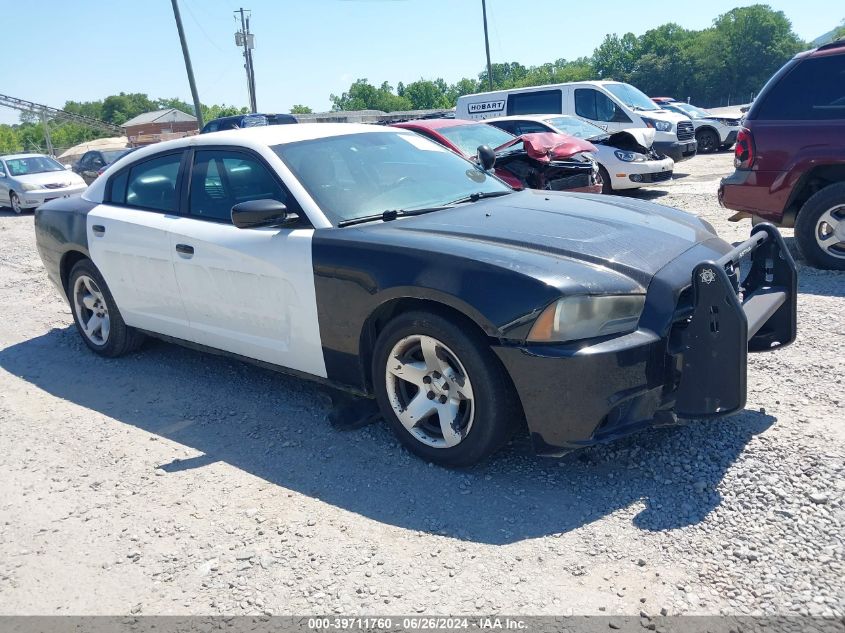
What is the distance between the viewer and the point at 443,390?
138 inches

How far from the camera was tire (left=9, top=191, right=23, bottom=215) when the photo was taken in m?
17.0

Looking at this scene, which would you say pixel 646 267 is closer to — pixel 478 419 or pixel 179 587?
pixel 478 419

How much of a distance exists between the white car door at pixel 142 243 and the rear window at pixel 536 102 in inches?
463

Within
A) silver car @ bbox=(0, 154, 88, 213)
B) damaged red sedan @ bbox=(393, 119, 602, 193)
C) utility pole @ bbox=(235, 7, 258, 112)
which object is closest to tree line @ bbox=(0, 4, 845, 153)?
utility pole @ bbox=(235, 7, 258, 112)

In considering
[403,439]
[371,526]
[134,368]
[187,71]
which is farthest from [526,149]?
[187,71]

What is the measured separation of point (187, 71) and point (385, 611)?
27830 mm

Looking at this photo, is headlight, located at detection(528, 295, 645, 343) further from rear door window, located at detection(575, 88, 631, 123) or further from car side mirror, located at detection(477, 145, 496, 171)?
rear door window, located at detection(575, 88, 631, 123)

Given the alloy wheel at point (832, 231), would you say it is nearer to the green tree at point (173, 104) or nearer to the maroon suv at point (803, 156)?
the maroon suv at point (803, 156)

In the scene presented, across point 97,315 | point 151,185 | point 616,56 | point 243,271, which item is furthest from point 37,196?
point 616,56

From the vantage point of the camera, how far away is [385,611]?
263cm

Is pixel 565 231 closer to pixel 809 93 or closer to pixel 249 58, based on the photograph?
pixel 809 93

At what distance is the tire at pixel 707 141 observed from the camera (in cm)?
2066

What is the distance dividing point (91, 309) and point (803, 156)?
6117 mm

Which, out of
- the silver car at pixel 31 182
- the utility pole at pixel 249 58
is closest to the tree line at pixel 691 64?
the utility pole at pixel 249 58
